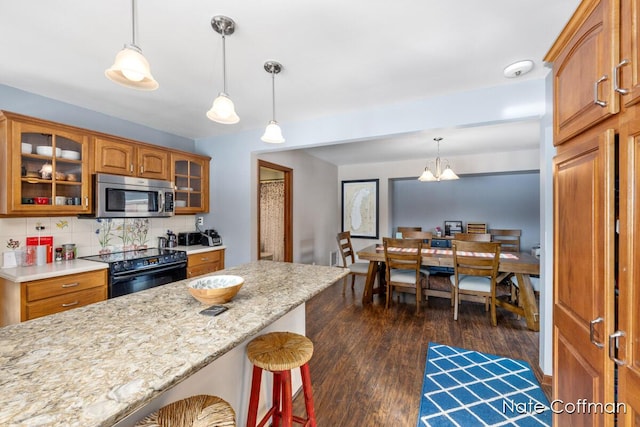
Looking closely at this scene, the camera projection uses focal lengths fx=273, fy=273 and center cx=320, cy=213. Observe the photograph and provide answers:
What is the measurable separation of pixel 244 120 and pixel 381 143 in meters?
2.08

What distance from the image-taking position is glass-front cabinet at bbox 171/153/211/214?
329 centimetres

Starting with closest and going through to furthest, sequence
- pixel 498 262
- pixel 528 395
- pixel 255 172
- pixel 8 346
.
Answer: pixel 8 346 → pixel 528 395 → pixel 498 262 → pixel 255 172

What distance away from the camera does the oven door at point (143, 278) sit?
241 cm

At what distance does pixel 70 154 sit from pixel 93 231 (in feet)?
2.70

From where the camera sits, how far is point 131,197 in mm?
2793

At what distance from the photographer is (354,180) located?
596cm

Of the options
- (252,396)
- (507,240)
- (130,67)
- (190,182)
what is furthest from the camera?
(507,240)

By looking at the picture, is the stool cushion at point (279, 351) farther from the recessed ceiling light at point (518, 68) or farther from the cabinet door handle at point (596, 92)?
the recessed ceiling light at point (518, 68)

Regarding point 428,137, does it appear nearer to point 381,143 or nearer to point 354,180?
point 381,143

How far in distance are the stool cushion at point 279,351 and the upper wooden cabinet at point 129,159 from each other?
2.36 m

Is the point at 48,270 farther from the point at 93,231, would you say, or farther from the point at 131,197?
the point at 131,197

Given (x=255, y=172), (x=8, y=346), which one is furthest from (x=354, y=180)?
(x=8, y=346)

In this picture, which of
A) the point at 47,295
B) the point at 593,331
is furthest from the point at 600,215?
the point at 47,295

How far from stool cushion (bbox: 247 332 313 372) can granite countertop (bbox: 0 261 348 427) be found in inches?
9.6
